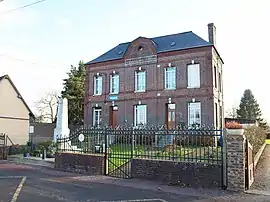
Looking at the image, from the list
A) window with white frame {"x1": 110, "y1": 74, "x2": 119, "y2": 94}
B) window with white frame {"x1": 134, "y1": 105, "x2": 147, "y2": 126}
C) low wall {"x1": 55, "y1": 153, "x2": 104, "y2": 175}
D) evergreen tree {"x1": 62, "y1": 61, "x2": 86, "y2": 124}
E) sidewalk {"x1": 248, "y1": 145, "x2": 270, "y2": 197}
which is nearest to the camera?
sidewalk {"x1": 248, "y1": 145, "x2": 270, "y2": 197}

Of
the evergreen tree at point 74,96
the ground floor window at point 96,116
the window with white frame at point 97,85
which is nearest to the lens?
the ground floor window at point 96,116

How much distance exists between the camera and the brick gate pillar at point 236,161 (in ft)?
28.6

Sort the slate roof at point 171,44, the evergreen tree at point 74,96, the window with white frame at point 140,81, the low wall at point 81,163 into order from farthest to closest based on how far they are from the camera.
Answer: the evergreen tree at point 74,96 < the window with white frame at point 140,81 < the slate roof at point 171,44 < the low wall at point 81,163

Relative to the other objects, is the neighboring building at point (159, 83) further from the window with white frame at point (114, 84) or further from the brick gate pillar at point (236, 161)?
the brick gate pillar at point (236, 161)

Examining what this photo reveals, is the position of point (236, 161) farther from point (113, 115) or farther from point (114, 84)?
point (114, 84)

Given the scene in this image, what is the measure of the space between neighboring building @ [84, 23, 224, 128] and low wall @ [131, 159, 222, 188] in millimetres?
13599

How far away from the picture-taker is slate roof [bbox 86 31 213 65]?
82.3ft

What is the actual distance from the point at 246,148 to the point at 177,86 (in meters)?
16.0

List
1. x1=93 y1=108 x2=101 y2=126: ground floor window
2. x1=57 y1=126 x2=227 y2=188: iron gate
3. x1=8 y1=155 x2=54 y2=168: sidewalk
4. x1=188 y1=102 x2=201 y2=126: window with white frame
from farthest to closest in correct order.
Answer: x1=93 y1=108 x2=101 y2=126: ground floor window, x1=188 y1=102 x2=201 y2=126: window with white frame, x1=8 y1=155 x2=54 y2=168: sidewalk, x1=57 y1=126 x2=227 y2=188: iron gate

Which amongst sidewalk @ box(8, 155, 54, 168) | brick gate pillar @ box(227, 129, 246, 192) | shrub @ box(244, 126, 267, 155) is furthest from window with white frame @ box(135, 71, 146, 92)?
brick gate pillar @ box(227, 129, 246, 192)

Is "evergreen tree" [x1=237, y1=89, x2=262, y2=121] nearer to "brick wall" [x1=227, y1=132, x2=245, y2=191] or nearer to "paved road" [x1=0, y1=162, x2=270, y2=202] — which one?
"brick wall" [x1=227, y1=132, x2=245, y2=191]

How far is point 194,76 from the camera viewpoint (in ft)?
80.7

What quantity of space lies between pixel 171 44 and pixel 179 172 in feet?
60.6

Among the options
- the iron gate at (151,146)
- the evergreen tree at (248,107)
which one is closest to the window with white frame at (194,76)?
the iron gate at (151,146)
